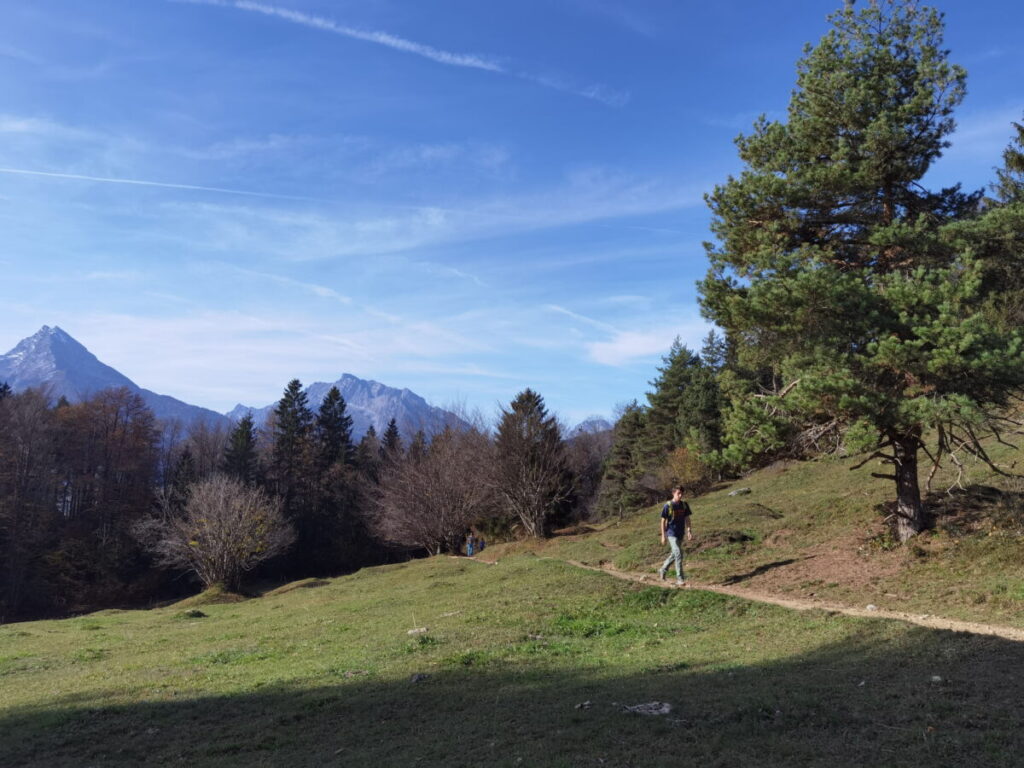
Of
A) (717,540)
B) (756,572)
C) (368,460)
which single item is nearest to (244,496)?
(368,460)

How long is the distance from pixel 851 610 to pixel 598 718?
7.19 meters

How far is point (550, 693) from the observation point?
25.1 ft

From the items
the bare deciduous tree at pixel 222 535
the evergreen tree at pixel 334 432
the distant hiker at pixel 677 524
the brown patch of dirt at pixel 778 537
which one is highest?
the evergreen tree at pixel 334 432

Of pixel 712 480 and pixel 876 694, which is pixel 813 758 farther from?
pixel 712 480

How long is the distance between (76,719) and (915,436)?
14.9m

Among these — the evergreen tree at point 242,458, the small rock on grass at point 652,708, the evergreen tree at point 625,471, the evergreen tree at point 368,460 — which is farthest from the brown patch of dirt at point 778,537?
the evergreen tree at point 242,458

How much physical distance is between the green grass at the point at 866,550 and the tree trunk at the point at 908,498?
316 mm

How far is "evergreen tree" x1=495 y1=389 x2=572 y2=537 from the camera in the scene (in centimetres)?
3947

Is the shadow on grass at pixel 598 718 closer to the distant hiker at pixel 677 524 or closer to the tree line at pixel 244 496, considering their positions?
the distant hiker at pixel 677 524

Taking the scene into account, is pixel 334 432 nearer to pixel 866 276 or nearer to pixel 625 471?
pixel 625 471

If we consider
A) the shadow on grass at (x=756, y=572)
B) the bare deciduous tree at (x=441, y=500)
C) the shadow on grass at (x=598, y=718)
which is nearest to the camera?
the shadow on grass at (x=598, y=718)

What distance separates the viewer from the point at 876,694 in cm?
657

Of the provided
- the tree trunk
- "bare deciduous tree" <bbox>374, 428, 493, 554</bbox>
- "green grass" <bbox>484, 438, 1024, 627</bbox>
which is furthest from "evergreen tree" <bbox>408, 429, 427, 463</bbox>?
the tree trunk

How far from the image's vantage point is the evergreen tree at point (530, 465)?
129 feet
